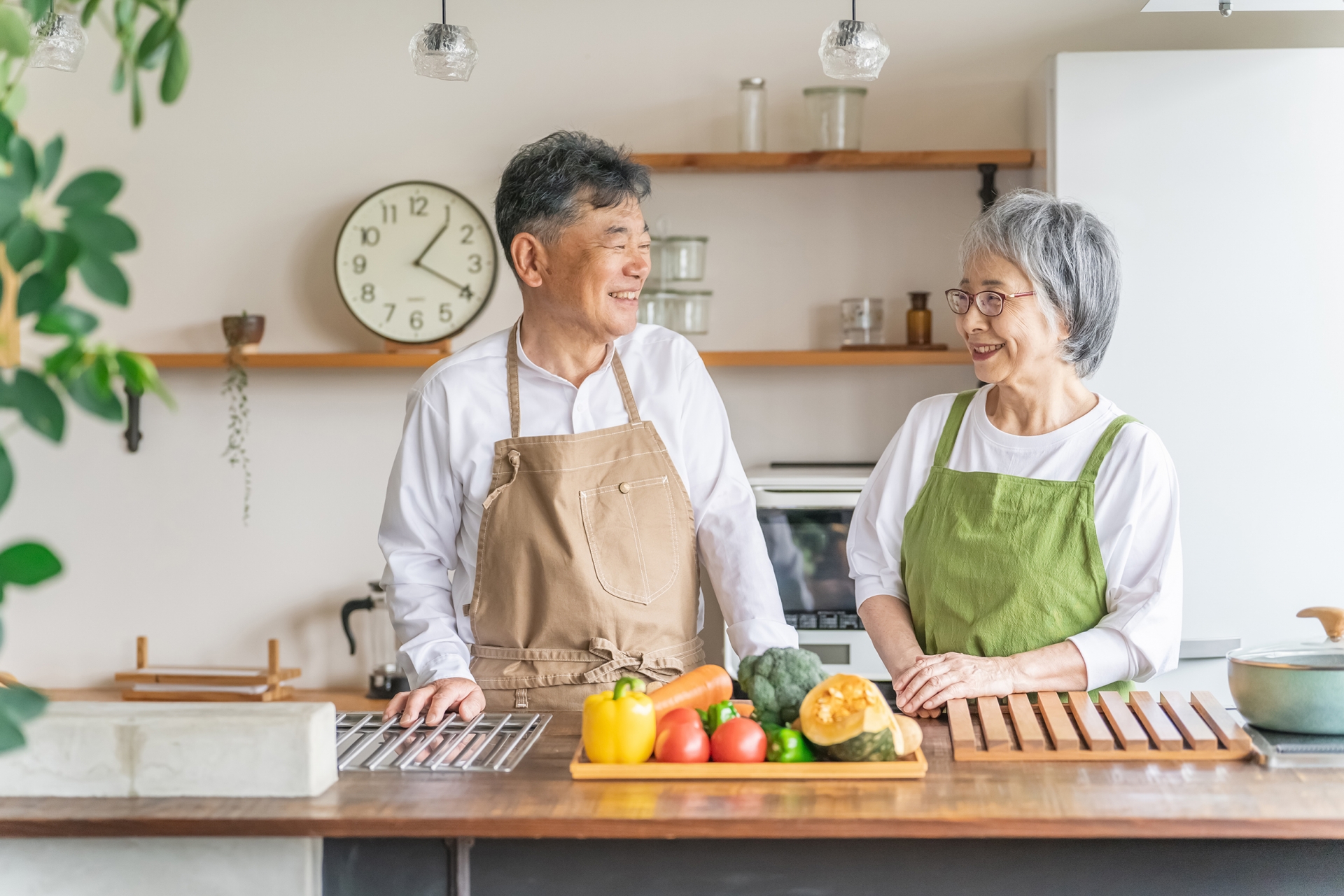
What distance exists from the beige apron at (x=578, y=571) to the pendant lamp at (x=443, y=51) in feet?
2.78

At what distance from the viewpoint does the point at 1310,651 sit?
1.58m

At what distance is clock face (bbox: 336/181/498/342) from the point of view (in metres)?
3.56

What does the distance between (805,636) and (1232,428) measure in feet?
3.71

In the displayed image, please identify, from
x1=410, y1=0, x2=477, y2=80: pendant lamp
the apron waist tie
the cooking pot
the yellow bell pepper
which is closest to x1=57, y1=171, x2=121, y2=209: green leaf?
the yellow bell pepper

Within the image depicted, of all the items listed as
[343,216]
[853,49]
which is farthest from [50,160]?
[343,216]

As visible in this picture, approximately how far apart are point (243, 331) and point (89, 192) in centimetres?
333

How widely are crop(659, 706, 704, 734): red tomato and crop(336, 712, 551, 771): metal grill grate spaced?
0.18 metres

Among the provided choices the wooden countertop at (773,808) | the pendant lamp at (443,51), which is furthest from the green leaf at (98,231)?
the pendant lamp at (443,51)

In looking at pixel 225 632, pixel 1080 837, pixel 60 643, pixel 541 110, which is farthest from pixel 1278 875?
pixel 60 643

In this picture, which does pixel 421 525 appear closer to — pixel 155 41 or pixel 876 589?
pixel 876 589

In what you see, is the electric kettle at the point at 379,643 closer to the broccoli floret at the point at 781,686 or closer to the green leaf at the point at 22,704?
the broccoli floret at the point at 781,686

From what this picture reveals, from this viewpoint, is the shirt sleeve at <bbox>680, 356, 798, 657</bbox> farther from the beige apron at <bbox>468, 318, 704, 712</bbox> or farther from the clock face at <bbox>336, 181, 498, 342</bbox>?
the clock face at <bbox>336, 181, 498, 342</bbox>

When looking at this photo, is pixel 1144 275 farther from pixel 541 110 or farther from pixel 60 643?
pixel 60 643

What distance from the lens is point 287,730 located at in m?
1.32
